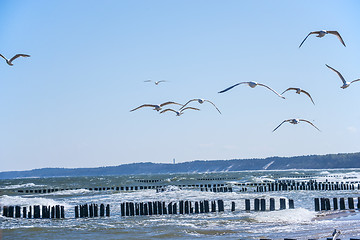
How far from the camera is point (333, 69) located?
54.3 ft

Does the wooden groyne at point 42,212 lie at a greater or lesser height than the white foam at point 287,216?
greater

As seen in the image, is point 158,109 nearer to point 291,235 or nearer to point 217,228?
point 217,228

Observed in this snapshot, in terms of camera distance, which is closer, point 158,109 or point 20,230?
point 158,109

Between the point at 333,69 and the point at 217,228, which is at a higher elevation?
the point at 333,69

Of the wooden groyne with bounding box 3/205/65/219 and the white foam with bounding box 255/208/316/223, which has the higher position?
the wooden groyne with bounding box 3/205/65/219

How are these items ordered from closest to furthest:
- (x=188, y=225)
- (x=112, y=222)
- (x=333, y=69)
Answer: (x=333, y=69) → (x=188, y=225) → (x=112, y=222)

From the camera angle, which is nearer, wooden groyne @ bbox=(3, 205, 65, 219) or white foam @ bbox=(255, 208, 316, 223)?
white foam @ bbox=(255, 208, 316, 223)

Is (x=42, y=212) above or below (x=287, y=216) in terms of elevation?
above

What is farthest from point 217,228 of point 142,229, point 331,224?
point 331,224

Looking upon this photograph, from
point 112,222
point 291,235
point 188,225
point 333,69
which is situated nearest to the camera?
point 333,69

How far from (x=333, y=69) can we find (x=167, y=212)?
552 inches

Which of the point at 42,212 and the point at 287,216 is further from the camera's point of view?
the point at 42,212

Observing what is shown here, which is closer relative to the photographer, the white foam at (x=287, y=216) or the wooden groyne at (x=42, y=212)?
the white foam at (x=287, y=216)

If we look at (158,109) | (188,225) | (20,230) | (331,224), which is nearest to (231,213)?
(188,225)
